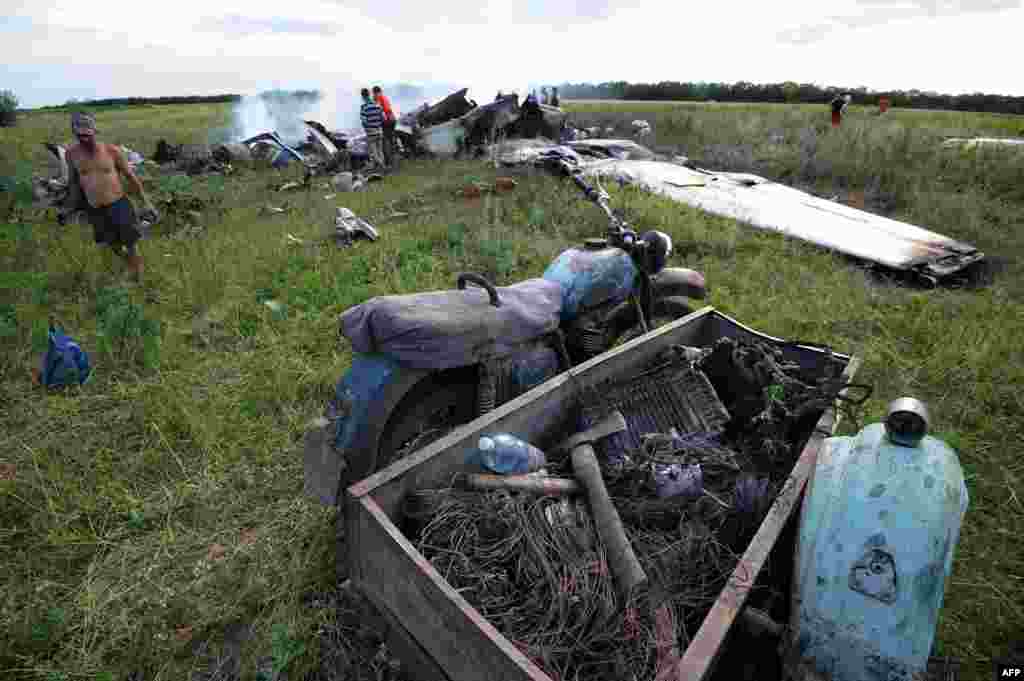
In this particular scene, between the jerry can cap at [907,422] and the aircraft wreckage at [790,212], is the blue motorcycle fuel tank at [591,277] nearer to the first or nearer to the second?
the jerry can cap at [907,422]

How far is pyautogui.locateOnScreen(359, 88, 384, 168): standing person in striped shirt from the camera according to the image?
12391 millimetres

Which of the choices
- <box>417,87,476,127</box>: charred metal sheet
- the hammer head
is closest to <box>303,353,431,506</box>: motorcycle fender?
the hammer head

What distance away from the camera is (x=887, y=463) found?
1762 mm

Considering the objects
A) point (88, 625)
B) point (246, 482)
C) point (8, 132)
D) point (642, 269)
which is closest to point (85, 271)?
point (246, 482)

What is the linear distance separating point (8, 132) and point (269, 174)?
1108 centimetres

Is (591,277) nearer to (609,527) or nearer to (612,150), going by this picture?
(609,527)

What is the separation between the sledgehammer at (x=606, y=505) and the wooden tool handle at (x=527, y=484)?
6cm

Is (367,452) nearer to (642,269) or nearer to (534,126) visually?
(642,269)

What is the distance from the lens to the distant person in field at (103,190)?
5.28m

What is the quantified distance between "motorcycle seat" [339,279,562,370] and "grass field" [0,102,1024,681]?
1048mm

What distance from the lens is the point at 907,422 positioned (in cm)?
176

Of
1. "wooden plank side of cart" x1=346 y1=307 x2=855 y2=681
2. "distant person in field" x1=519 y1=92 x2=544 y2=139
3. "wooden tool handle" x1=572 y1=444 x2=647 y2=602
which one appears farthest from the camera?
"distant person in field" x1=519 y1=92 x2=544 y2=139

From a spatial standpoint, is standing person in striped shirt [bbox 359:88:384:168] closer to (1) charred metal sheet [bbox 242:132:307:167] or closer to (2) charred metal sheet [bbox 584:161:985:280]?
(1) charred metal sheet [bbox 242:132:307:167]

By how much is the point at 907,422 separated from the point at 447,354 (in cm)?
170
